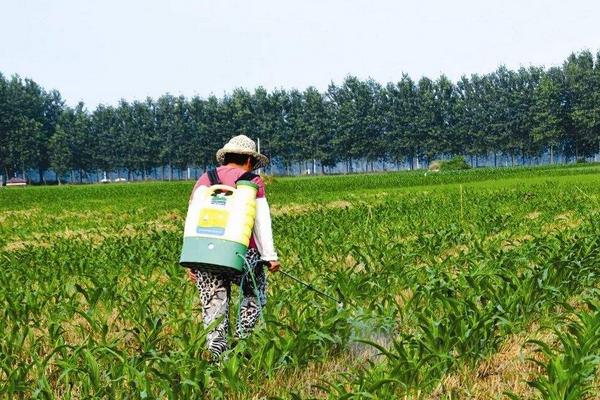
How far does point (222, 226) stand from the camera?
455cm

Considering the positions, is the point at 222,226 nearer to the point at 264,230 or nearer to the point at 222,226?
the point at 222,226

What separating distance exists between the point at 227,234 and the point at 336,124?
337ft

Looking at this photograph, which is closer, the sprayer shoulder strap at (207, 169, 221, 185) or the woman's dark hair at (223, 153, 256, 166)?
the sprayer shoulder strap at (207, 169, 221, 185)

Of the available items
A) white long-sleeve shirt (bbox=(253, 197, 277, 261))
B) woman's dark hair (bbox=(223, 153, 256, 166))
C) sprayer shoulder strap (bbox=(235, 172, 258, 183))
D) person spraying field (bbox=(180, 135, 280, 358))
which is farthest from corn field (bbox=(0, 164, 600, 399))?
woman's dark hair (bbox=(223, 153, 256, 166))

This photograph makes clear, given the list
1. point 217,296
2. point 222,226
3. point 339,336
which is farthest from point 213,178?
point 339,336

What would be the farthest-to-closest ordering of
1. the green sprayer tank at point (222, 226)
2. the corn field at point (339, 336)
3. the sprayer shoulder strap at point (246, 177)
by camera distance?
the sprayer shoulder strap at point (246, 177)
the green sprayer tank at point (222, 226)
the corn field at point (339, 336)

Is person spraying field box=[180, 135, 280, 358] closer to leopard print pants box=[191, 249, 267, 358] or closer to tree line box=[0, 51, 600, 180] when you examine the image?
leopard print pants box=[191, 249, 267, 358]

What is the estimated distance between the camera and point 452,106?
4102 inches

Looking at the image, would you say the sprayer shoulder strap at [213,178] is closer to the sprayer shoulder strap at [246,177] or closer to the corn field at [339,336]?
the sprayer shoulder strap at [246,177]

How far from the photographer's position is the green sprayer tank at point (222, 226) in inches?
179

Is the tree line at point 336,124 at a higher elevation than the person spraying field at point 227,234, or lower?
higher

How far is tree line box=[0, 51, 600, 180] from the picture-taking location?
97812 millimetres

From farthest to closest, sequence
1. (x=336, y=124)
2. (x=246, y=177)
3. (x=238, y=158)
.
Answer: (x=336, y=124) → (x=238, y=158) → (x=246, y=177)

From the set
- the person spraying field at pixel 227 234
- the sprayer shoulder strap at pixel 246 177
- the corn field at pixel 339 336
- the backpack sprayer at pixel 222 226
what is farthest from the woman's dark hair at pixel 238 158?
the corn field at pixel 339 336
